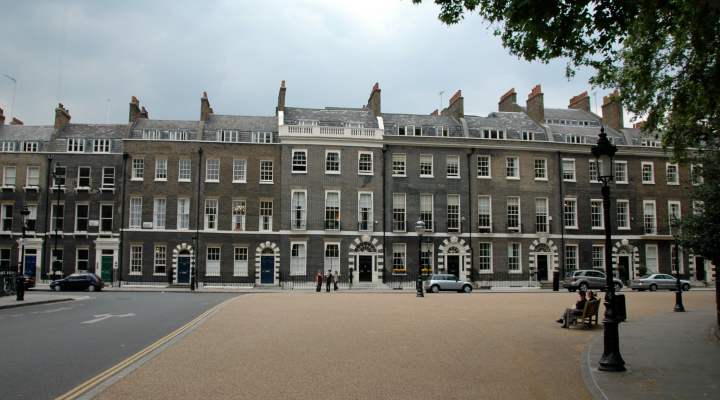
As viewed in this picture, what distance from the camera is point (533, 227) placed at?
49062mm

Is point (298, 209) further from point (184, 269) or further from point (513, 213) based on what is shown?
point (513, 213)

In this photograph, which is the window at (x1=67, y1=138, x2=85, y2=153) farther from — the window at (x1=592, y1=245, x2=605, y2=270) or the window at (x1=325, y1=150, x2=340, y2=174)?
the window at (x1=592, y1=245, x2=605, y2=270)

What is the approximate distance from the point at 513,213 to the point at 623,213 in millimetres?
9963

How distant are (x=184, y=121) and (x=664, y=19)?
4392cm

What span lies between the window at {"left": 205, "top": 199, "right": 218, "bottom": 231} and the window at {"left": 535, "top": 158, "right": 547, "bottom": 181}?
26.2 metres

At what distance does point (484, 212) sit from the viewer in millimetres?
48656

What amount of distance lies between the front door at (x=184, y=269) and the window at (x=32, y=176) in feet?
43.7

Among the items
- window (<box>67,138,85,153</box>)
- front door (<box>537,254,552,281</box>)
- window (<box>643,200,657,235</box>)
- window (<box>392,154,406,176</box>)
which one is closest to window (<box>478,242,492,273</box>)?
front door (<box>537,254,552,281</box>)

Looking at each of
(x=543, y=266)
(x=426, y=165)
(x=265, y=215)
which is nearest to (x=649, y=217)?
(x=543, y=266)

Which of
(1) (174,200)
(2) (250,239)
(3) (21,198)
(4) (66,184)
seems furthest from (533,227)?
(3) (21,198)

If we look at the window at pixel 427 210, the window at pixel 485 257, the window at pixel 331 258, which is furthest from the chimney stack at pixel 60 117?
the window at pixel 485 257

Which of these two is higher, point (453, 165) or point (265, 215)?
point (453, 165)

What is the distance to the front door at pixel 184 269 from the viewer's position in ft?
151

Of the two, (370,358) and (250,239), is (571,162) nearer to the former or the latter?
(250,239)
